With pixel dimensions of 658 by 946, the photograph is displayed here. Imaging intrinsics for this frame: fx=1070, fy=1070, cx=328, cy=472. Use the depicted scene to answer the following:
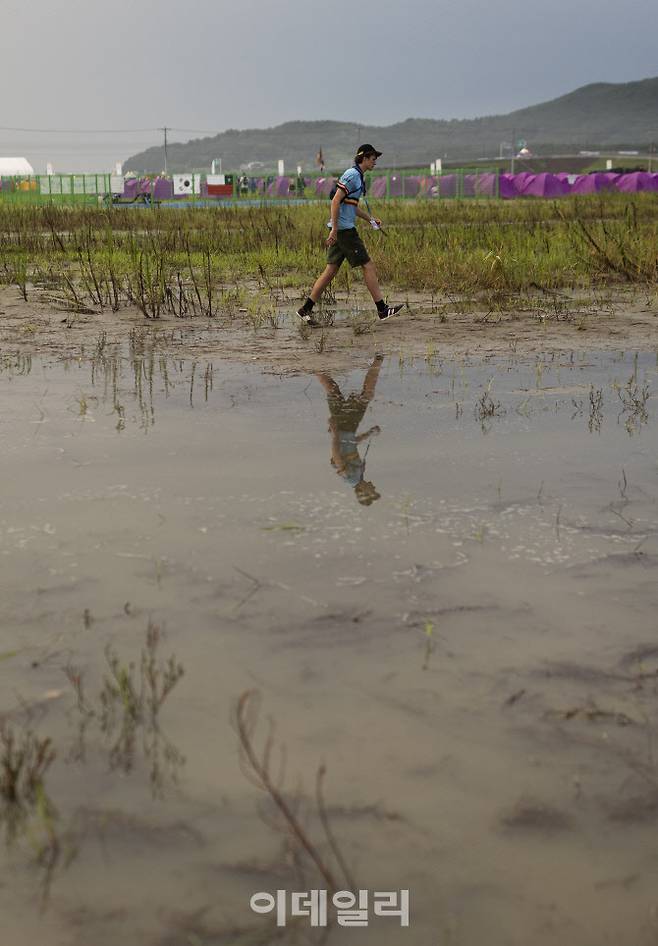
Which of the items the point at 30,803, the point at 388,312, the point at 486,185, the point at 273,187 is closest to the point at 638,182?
the point at 486,185

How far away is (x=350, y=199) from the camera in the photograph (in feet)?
32.9

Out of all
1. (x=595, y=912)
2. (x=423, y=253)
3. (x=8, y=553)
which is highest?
(x=423, y=253)

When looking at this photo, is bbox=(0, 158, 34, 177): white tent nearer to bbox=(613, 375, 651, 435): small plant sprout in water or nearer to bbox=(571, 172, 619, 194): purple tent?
bbox=(571, 172, 619, 194): purple tent

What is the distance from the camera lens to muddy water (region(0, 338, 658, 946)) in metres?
2.25

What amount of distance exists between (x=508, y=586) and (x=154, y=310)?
24.0 feet

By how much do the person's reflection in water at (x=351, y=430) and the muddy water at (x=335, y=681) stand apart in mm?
28

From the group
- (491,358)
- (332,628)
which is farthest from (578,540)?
(491,358)

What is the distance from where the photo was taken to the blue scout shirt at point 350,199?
987cm

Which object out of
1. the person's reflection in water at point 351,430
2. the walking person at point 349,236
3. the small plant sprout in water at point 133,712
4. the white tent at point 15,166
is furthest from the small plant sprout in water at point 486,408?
the white tent at point 15,166

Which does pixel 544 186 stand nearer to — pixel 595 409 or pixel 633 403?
pixel 633 403

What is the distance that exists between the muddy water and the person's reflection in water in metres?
0.03

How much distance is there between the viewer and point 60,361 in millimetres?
8312

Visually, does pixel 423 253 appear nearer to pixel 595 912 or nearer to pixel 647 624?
pixel 647 624

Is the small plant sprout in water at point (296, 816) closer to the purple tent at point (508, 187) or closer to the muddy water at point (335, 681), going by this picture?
the muddy water at point (335, 681)
